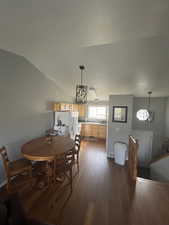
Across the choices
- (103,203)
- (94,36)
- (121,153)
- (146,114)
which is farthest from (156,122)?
(94,36)

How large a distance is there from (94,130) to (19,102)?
13.9 ft

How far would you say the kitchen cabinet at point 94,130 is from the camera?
5.89m

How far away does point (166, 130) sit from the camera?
4668mm

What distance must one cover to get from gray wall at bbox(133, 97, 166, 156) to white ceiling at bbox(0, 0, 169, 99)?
188 cm

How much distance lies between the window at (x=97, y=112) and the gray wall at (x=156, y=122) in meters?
1.84

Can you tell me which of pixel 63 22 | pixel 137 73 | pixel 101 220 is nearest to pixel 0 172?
pixel 101 220

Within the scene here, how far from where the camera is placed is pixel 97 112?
21.4ft

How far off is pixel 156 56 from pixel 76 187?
3.31m

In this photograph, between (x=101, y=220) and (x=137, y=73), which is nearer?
(x=101, y=220)

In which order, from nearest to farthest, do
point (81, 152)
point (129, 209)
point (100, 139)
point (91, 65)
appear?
point (129, 209)
point (91, 65)
point (81, 152)
point (100, 139)

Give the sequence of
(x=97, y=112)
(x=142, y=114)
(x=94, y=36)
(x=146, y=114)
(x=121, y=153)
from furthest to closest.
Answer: (x=97, y=112), (x=142, y=114), (x=146, y=114), (x=121, y=153), (x=94, y=36)

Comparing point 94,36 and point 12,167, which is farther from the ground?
point 94,36

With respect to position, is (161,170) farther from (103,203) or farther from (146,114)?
(103,203)

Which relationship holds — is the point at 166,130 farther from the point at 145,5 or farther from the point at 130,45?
the point at 145,5
